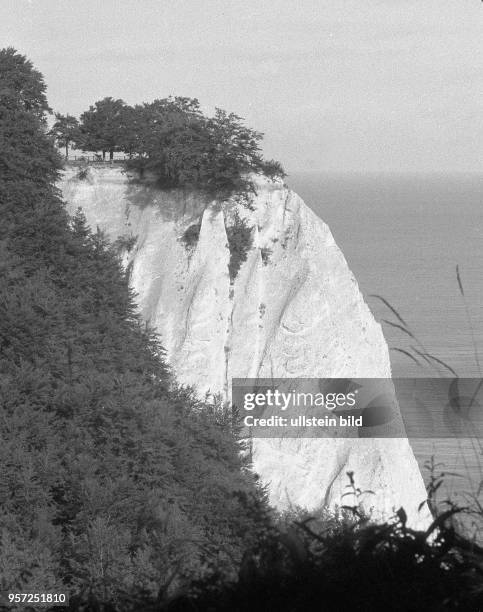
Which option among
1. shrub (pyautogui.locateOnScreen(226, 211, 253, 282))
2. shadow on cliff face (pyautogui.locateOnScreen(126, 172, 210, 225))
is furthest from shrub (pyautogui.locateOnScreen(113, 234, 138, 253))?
shrub (pyautogui.locateOnScreen(226, 211, 253, 282))

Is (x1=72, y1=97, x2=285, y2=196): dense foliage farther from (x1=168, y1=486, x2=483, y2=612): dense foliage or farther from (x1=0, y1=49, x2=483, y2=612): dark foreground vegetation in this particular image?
(x1=168, y1=486, x2=483, y2=612): dense foliage

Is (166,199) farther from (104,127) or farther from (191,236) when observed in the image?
(104,127)

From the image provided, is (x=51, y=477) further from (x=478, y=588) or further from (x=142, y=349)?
(x=478, y=588)

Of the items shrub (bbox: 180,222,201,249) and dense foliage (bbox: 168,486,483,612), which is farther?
shrub (bbox: 180,222,201,249)

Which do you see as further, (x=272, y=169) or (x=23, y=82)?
(x=272, y=169)

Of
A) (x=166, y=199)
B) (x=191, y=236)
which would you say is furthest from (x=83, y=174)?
(x=191, y=236)

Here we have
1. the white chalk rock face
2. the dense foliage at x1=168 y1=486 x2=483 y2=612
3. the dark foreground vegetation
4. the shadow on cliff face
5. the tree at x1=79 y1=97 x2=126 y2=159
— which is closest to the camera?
the dense foliage at x1=168 y1=486 x2=483 y2=612

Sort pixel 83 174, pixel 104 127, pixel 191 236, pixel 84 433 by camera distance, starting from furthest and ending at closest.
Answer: pixel 104 127 → pixel 83 174 → pixel 191 236 → pixel 84 433

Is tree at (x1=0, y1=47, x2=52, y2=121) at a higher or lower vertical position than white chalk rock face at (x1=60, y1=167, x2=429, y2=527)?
higher
